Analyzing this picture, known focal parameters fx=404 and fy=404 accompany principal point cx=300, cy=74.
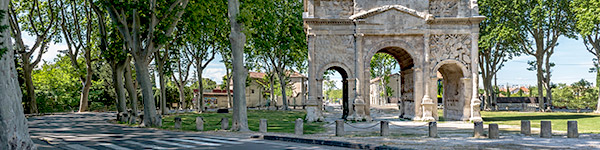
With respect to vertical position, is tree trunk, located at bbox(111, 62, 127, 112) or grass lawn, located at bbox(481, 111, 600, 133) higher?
tree trunk, located at bbox(111, 62, 127, 112)

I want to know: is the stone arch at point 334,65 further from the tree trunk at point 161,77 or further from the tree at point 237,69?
the tree trunk at point 161,77

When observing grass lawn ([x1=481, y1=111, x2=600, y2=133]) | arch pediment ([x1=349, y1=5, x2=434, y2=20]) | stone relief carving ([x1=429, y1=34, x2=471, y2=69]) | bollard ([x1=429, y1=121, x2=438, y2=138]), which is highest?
arch pediment ([x1=349, y1=5, x2=434, y2=20])

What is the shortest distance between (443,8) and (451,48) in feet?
8.38

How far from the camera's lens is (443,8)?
25.1 metres

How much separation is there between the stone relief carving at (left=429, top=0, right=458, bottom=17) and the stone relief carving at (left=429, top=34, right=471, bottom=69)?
1.38m

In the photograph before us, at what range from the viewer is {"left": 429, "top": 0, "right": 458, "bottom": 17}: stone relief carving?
24.9 m

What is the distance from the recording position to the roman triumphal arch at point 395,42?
24.6 m

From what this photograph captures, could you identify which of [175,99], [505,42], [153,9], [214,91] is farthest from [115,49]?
[214,91]

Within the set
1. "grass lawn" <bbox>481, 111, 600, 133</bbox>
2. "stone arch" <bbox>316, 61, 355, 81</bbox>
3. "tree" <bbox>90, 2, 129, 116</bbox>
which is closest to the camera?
"grass lawn" <bbox>481, 111, 600, 133</bbox>

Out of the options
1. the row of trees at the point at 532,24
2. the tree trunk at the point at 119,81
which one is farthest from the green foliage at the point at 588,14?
the tree trunk at the point at 119,81

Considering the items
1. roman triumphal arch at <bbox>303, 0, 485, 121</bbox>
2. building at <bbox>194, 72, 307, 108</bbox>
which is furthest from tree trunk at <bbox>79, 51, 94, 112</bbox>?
building at <bbox>194, 72, 307, 108</bbox>

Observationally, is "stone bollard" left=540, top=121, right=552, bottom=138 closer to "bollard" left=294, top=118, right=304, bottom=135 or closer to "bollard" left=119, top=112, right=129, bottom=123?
"bollard" left=294, top=118, right=304, bottom=135

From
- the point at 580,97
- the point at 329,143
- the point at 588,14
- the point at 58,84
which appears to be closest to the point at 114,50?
the point at 329,143

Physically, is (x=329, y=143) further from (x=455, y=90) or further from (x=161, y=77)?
(x=161, y=77)
